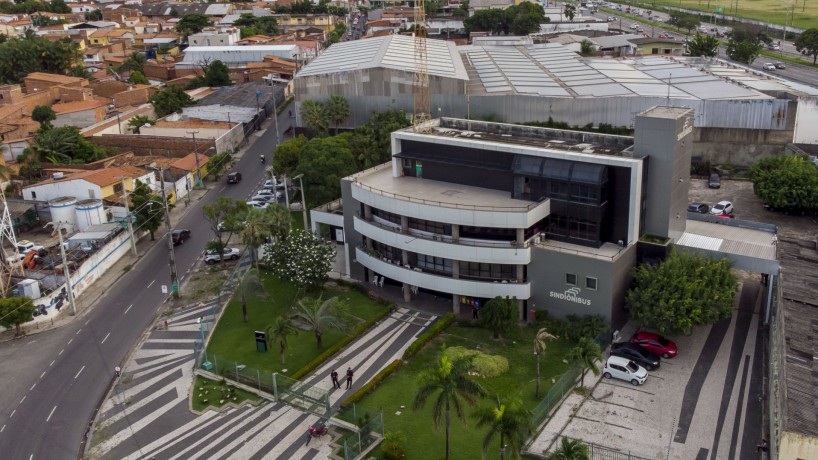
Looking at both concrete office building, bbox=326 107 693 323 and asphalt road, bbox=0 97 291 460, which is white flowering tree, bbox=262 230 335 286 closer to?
concrete office building, bbox=326 107 693 323

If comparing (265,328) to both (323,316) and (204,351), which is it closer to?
(204,351)

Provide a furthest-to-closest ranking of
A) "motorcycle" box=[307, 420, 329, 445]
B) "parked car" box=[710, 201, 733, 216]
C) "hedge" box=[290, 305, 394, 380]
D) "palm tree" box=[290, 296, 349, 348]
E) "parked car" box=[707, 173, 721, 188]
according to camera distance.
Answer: "parked car" box=[707, 173, 721, 188] < "parked car" box=[710, 201, 733, 216] < "palm tree" box=[290, 296, 349, 348] < "hedge" box=[290, 305, 394, 380] < "motorcycle" box=[307, 420, 329, 445]

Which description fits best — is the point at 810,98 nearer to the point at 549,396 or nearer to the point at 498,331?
the point at 498,331

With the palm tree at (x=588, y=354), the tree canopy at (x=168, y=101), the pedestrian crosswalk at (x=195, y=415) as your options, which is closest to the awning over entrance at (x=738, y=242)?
the palm tree at (x=588, y=354)

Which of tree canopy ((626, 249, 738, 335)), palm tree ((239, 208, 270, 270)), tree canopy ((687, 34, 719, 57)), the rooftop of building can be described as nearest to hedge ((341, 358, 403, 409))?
tree canopy ((626, 249, 738, 335))

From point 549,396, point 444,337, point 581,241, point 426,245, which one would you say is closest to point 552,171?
point 581,241

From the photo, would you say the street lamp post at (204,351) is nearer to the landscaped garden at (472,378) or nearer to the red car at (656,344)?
the landscaped garden at (472,378)
